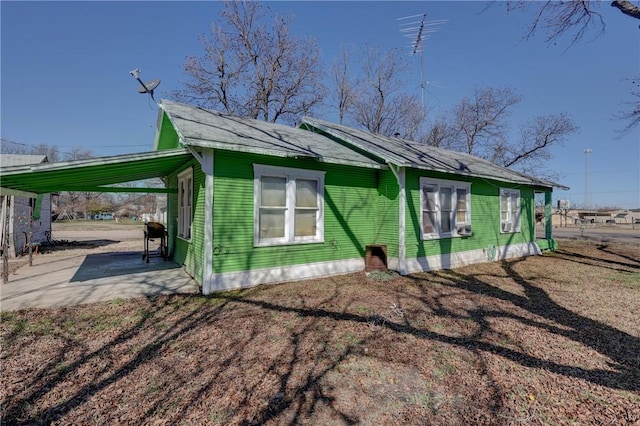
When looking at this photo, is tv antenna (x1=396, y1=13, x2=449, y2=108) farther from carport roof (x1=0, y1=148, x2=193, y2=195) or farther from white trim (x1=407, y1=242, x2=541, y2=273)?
carport roof (x1=0, y1=148, x2=193, y2=195)

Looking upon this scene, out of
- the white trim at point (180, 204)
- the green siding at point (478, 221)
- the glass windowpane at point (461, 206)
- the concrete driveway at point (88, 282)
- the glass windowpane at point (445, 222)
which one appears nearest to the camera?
the concrete driveway at point (88, 282)

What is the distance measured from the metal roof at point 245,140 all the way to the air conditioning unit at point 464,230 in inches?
146

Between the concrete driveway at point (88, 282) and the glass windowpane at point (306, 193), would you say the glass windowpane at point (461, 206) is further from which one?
the concrete driveway at point (88, 282)

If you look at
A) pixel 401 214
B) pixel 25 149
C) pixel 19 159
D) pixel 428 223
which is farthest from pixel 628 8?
pixel 25 149

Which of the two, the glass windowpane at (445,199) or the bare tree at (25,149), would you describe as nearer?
the glass windowpane at (445,199)

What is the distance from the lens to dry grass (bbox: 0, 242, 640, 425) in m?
2.72

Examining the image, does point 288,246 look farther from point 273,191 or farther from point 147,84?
point 147,84

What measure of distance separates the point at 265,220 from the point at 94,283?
4064 mm

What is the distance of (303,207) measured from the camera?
300 inches

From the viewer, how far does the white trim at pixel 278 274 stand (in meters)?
6.39

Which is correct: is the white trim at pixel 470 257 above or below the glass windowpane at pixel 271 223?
below

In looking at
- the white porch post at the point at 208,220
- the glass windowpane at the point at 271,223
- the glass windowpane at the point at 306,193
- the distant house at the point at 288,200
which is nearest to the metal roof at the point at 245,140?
the distant house at the point at 288,200

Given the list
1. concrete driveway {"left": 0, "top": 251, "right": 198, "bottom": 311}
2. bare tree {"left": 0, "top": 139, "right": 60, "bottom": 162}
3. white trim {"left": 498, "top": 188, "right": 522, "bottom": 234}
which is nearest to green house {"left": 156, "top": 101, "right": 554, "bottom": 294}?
concrete driveway {"left": 0, "top": 251, "right": 198, "bottom": 311}

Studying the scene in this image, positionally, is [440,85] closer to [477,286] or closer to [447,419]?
[477,286]
